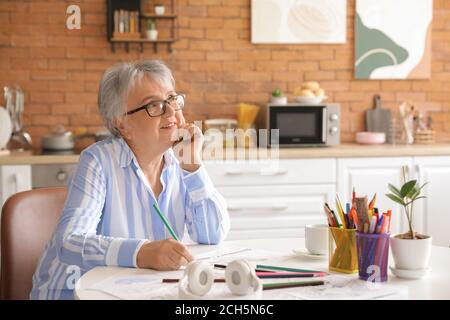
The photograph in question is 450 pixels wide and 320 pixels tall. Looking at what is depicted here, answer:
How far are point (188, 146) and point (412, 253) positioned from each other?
85 centimetres

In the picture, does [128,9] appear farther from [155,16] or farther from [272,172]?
[272,172]

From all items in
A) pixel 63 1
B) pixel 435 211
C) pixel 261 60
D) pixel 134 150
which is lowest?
pixel 435 211

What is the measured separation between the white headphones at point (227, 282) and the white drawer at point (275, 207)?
246 cm

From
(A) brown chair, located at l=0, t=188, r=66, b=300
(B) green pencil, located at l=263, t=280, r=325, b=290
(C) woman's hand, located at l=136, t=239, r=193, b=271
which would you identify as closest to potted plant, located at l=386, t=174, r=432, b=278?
(B) green pencil, located at l=263, t=280, r=325, b=290

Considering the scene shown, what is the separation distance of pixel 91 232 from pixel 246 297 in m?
0.61

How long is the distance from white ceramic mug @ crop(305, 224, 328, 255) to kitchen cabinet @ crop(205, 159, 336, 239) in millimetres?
2041

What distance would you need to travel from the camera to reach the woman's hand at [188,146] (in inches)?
84.4

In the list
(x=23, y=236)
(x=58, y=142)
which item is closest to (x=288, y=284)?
(x=23, y=236)

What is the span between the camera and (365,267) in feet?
5.13

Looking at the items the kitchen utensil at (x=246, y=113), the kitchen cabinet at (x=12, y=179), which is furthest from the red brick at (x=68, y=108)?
the kitchen utensil at (x=246, y=113)

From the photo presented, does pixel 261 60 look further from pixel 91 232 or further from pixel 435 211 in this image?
pixel 91 232

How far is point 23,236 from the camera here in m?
2.04

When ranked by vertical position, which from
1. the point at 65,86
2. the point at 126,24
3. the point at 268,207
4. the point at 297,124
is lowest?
the point at 268,207

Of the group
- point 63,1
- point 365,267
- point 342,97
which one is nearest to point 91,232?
point 365,267
